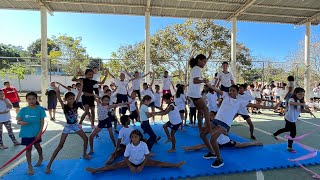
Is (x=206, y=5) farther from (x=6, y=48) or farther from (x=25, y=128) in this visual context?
(x=6, y=48)

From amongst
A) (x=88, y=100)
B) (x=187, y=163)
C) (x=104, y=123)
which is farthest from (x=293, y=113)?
(x=88, y=100)

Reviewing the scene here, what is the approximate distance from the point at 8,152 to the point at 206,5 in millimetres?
11967

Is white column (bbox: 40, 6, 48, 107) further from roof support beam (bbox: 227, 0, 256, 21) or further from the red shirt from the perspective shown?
roof support beam (bbox: 227, 0, 256, 21)

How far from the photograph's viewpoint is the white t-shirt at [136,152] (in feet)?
15.3

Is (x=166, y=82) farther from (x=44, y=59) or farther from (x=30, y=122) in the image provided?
(x=44, y=59)

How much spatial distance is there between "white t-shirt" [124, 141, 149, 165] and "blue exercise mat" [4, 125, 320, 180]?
0.77ft

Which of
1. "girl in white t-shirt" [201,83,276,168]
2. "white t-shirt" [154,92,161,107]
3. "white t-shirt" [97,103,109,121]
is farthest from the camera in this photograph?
"white t-shirt" [154,92,161,107]

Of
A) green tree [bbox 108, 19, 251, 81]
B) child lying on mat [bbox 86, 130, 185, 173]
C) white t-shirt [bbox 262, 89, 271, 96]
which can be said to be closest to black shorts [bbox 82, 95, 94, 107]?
child lying on mat [bbox 86, 130, 185, 173]

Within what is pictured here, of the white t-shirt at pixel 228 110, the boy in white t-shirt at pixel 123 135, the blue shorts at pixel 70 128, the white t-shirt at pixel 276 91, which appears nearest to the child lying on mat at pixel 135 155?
the boy in white t-shirt at pixel 123 135

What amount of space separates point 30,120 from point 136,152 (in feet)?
6.79

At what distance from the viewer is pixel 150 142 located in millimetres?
5883

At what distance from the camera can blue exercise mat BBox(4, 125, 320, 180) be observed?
15.0 feet

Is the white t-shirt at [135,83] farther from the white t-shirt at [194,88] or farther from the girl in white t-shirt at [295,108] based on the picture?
the girl in white t-shirt at [295,108]

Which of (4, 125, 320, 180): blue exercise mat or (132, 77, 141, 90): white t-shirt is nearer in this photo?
(4, 125, 320, 180): blue exercise mat
